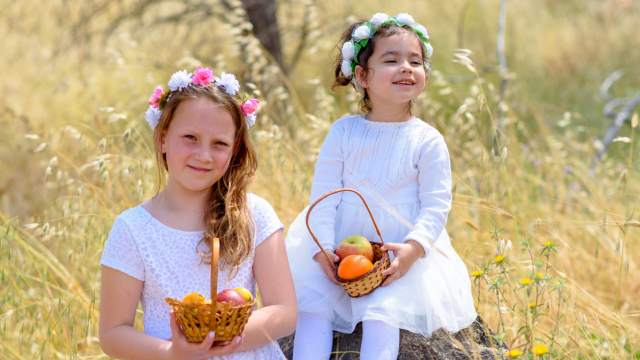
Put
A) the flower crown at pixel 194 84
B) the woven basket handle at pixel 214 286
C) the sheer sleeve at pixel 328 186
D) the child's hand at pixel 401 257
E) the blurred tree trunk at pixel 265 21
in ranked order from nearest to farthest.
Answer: the woven basket handle at pixel 214 286 → the flower crown at pixel 194 84 → the child's hand at pixel 401 257 → the sheer sleeve at pixel 328 186 → the blurred tree trunk at pixel 265 21

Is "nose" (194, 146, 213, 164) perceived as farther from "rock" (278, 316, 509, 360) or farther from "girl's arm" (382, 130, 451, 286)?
"rock" (278, 316, 509, 360)

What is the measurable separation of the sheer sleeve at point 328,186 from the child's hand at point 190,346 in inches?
26.3

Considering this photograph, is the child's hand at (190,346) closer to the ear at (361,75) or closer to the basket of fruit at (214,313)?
the basket of fruit at (214,313)

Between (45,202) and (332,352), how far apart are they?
13.3ft

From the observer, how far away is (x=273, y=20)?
6.20m

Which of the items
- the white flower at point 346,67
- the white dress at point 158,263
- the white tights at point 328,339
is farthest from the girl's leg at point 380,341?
the white flower at point 346,67

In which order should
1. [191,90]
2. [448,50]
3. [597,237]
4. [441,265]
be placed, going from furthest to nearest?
[448,50] → [597,237] → [441,265] → [191,90]

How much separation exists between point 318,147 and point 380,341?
1.80 meters

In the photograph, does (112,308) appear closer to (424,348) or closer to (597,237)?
(424,348)

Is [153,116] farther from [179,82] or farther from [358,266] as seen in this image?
[358,266]

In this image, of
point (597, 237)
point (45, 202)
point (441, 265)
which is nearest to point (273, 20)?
point (45, 202)

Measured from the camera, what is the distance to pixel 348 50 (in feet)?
7.99

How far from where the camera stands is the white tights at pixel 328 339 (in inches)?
77.2

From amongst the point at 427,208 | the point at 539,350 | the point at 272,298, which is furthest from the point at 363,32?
the point at 539,350
